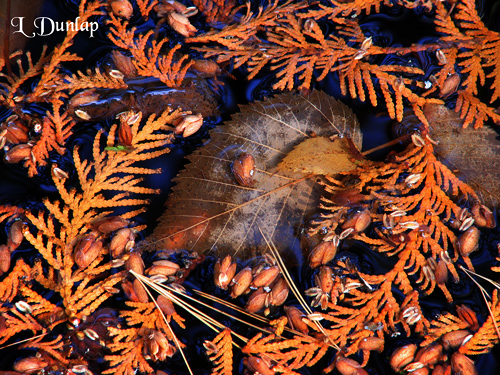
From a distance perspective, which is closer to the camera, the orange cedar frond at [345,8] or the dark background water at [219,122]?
the dark background water at [219,122]

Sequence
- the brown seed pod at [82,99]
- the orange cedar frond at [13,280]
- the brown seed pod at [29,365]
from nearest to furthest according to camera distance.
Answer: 1. the brown seed pod at [29,365]
2. the orange cedar frond at [13,280]
3. the brown seed pod at [82,99]

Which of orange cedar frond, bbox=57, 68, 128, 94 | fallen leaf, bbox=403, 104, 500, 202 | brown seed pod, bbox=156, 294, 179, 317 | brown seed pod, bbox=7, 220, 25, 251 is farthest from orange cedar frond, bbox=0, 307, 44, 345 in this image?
fallen leaf, bbox=403, 104, 500, 202

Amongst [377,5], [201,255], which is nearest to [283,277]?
[201,255]

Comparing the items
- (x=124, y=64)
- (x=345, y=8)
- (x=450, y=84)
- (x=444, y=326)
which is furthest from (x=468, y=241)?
(x=124, y=64)

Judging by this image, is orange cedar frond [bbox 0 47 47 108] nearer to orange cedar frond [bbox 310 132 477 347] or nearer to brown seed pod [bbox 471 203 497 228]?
orange cedar frond [bbox 310 132 477 347]

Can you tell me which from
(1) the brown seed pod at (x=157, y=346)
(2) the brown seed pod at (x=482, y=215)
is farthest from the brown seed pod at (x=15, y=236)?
(2) the brown seed pod at (x=482, y=215)

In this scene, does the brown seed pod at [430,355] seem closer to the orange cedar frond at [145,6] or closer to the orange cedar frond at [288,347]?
the orange cedar frond at [288,347]
